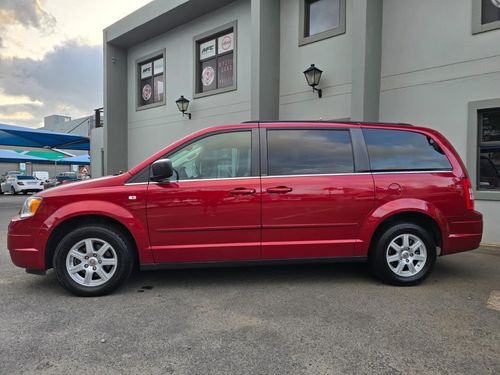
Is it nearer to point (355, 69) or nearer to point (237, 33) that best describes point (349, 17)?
point (355, 69)

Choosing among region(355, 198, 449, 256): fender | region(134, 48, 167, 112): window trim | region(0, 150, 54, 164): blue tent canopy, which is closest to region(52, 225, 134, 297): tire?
region(355, 198, 449, 256): fender

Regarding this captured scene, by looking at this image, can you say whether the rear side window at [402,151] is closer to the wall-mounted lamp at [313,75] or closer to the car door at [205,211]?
the car door at [205,211]

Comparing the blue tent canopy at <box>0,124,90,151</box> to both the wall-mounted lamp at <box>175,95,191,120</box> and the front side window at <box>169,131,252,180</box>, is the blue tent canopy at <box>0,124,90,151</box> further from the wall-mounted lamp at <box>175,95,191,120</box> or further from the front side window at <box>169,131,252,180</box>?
the front side window at <box>169,131,252,180</box>

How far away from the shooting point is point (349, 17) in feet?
27.1

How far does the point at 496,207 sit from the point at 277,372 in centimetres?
605

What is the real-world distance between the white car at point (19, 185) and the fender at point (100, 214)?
23611 millimetres

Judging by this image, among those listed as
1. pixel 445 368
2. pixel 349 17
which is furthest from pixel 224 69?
pixel 445 368

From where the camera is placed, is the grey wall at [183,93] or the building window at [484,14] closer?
the building window at [484,14]

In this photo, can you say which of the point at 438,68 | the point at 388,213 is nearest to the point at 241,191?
the point at 388,213

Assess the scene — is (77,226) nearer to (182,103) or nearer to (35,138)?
(182,103)

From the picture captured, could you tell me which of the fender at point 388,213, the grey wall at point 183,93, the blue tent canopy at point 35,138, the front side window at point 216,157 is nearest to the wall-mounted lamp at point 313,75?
the grey wall at point 183,93

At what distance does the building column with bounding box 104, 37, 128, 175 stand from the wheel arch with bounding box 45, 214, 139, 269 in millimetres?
10479

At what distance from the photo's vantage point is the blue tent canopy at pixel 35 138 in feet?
50.3

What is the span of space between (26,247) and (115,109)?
36.4 feet
